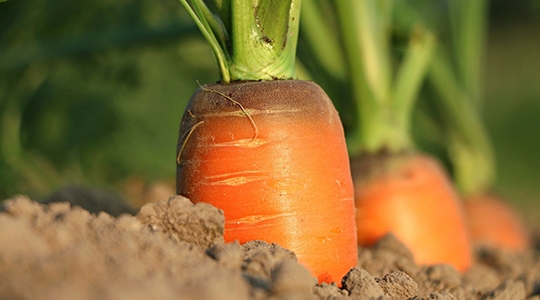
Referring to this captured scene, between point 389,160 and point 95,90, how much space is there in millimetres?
3192

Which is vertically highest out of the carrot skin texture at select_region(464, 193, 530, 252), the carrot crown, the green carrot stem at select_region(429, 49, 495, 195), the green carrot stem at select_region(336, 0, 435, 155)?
the carrot crown

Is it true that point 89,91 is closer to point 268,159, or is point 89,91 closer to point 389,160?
point 389,160

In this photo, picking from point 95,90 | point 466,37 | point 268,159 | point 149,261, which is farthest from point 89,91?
point 149,261

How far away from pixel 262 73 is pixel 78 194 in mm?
762

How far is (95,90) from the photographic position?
5211 millimetres

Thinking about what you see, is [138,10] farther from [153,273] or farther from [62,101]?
[153,273]

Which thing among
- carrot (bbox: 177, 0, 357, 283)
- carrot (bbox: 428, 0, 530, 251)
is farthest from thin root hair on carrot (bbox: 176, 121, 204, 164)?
carrot (bbox: 428, 0, 530, 251)

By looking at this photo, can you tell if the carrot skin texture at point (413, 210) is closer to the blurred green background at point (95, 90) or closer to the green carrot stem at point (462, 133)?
the green carrot stem at point (462, 133)

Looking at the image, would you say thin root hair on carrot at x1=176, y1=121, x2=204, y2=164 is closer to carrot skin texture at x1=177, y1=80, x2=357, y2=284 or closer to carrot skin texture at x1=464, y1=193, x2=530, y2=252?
carrot skin texture at x1=177, y1=80, x2=357, y2=284

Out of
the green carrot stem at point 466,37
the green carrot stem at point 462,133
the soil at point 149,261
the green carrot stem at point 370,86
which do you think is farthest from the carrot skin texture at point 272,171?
the green carrot stem at point 466,37

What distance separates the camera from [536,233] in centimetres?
426

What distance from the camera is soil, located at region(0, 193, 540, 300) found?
1046 millimetres

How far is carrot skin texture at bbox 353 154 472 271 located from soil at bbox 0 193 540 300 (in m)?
0.82

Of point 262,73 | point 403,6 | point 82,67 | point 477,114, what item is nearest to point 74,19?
point 82,67
